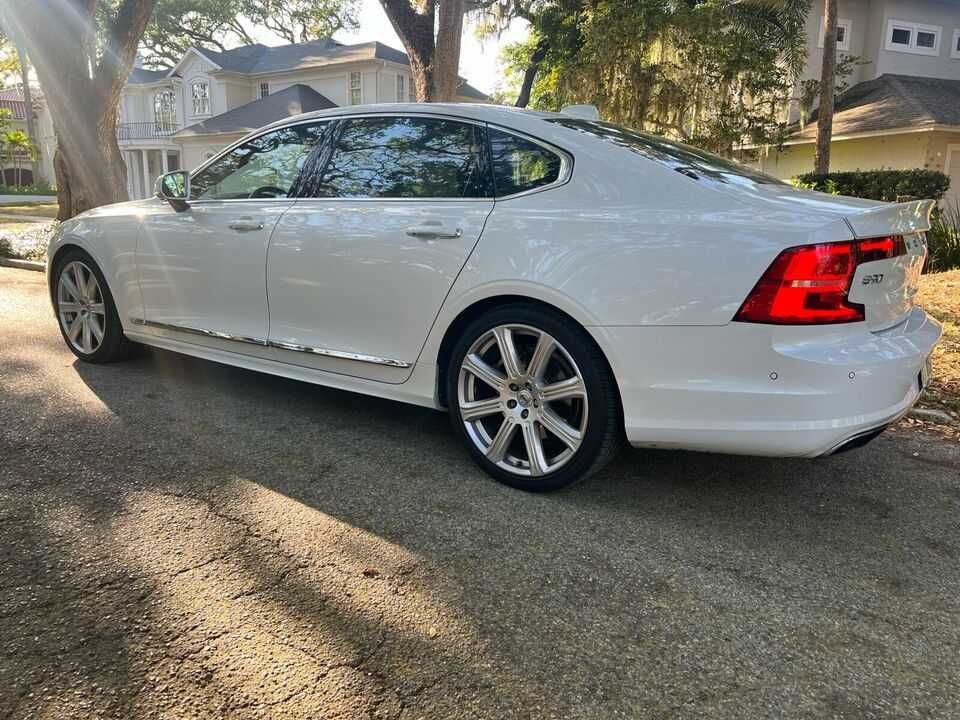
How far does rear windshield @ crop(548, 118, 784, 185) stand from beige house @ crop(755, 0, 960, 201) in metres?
16.9

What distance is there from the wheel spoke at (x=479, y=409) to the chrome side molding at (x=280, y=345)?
14.6 inches

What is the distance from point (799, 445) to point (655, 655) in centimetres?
99

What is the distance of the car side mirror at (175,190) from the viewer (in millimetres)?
4449

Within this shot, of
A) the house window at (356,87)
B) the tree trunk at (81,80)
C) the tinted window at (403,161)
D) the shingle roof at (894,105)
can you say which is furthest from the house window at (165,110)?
the tinted window at (403,161)

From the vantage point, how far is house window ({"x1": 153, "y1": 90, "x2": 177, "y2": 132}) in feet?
112

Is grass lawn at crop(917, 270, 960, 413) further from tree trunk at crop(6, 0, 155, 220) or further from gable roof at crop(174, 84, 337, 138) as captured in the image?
gable roof at crop(174, 84, 337, 138)

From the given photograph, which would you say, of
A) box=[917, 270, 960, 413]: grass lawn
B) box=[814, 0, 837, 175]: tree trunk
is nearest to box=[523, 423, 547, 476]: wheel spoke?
box=[917, 270, 960, 413]: grass lawn

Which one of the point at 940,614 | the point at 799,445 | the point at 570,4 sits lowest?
the point at 940,614

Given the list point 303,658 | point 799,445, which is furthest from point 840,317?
point 303,658

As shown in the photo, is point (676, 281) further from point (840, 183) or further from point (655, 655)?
point (840, 183)

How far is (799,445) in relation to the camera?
271 centimetres

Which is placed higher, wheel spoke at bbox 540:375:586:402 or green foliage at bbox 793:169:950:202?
green foliage at bbox 793:169:950:202

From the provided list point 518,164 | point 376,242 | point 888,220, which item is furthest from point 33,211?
point 888,220

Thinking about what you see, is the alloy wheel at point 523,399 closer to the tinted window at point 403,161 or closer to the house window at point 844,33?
the tinted window at point 403,161
